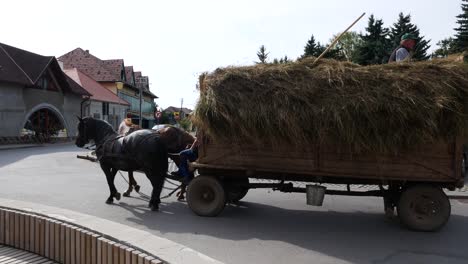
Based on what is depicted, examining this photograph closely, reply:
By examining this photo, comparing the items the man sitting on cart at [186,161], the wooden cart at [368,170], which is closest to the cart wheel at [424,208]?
the wooden cart at [368,170]

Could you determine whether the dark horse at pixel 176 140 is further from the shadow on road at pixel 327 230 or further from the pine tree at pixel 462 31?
the pine tree at pixel 462 31

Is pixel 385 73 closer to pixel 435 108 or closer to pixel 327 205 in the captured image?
pixel 435 108

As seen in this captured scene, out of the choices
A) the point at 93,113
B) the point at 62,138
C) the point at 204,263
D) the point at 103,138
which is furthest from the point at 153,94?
the point at 204,263

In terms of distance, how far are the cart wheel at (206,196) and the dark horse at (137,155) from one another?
73 cm

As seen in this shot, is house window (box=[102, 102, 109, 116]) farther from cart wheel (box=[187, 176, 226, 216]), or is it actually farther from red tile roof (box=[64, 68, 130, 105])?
cart wheel (box=[187, 176, 226, 216])

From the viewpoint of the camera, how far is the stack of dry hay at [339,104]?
545cm

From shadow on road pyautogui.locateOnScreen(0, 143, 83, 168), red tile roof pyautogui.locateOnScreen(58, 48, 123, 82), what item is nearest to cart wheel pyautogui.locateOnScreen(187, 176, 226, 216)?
shadow on road pyautogui.locateOnScreen(0, 143, 83, 168)

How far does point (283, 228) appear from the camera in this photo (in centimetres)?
618

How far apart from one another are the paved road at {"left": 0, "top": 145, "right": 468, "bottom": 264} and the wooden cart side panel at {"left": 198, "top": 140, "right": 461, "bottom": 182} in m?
0.91

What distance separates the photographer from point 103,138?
7906mm

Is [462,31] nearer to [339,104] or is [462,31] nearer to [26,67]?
[339,104]

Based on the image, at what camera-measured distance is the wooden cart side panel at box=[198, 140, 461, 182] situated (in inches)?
225

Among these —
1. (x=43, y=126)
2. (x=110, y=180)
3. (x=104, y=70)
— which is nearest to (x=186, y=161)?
(x=110, y=180)

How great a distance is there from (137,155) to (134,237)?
10.2 ft
